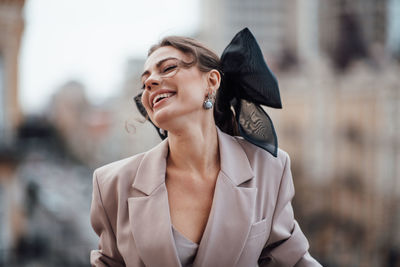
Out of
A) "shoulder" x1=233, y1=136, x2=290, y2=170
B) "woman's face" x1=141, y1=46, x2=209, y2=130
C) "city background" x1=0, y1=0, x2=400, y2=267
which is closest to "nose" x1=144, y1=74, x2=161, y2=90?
"woman's face" x1=141, y1=46, x2=209, y2=130

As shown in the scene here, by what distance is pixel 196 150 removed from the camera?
1.35 m

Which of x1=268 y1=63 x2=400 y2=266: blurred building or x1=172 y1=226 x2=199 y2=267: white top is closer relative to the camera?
x1=172 y1=226 x2=199 y2=267: white top

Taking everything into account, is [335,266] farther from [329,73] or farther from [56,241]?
[56,241]

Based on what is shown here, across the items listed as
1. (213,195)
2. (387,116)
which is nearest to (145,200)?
(213,195)

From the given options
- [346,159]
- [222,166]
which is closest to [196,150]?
[222,166]

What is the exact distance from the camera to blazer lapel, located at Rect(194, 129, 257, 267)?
1.24 meters

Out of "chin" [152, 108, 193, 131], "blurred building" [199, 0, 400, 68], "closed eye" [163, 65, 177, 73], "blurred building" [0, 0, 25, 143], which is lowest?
"blurred building" [199, 0, 400, 68]

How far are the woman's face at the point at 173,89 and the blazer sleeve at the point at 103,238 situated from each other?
12.1 inches

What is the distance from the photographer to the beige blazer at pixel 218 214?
1241 mm

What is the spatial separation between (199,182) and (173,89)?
298mm

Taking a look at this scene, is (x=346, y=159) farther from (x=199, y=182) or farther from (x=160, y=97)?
(x=160, y=97)

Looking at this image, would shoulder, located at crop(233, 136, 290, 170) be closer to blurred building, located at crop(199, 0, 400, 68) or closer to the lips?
the lips

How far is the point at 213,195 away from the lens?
4.38 ft

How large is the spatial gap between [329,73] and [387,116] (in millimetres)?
3128
